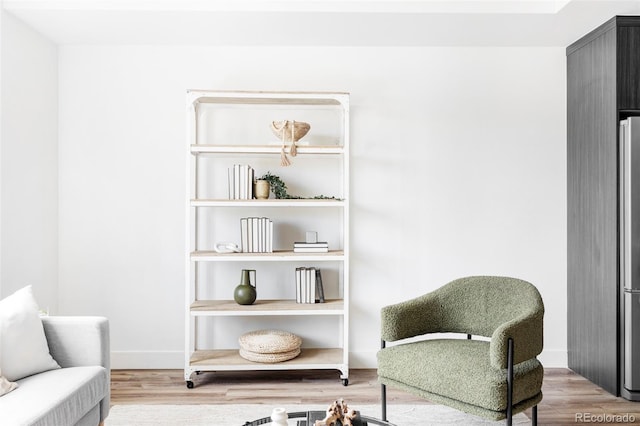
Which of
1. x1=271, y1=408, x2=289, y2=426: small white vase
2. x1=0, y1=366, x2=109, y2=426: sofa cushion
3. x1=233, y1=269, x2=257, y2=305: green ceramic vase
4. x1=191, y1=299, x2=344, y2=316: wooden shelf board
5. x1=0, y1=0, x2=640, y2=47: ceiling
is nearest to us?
x1=271, y1=408, x2=289, y2=426: small white vase

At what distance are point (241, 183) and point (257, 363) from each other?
3.96 ft

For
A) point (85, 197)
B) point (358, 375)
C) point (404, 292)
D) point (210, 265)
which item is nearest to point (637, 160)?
point (404, 292)

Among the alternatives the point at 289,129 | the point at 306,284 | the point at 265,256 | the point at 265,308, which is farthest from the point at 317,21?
the point at 265,308

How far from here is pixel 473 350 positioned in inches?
110

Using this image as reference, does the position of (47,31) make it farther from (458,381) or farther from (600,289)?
(600,289)

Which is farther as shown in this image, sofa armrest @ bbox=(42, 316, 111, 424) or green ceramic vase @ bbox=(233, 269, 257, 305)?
green ceramic vase @ bbox=(233, 269, 257, 305)

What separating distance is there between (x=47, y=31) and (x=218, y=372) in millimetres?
2625

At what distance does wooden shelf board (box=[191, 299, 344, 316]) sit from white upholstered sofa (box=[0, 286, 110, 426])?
996 millimetres

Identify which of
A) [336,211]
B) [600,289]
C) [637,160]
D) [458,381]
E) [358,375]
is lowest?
[358,375]

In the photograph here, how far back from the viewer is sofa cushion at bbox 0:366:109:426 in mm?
2020

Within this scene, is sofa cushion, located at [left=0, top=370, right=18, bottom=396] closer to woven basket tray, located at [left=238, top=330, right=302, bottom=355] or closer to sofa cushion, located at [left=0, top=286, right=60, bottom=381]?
sofa cushion, located at [left=0, top=286, right=60, bottom=381]

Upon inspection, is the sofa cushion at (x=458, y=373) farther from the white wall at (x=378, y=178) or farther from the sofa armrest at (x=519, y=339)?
the white wall at (x=378, y=178)

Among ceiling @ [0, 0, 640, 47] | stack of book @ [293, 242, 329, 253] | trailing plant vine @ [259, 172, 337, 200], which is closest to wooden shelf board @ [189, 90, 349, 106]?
ceiling @ [0, 0, 640, 47]

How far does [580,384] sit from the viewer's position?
3639mm
